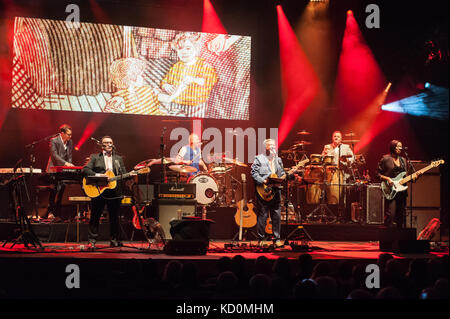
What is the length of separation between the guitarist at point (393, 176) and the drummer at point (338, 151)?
2.02m

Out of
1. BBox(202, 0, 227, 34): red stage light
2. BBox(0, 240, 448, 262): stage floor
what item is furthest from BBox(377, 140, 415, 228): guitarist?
BBox(202, 0, 227, 34): red stage light

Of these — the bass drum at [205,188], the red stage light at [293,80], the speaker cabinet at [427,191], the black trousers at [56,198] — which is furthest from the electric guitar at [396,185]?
the black trousers at [56,198]

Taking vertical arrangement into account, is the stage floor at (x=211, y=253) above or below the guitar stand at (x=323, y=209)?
below

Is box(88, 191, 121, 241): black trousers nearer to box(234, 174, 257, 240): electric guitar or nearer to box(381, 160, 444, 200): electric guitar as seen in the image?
box(234, 174, 257, 240): electric guitar

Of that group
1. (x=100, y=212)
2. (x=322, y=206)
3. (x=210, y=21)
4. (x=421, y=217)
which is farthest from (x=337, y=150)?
(x=100, y=212)

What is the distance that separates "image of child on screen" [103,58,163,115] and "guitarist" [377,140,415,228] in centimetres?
600

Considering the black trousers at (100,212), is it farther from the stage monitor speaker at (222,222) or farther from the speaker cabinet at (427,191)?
the speaker cabinet at (427,191)

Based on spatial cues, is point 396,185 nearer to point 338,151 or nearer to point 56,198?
point 338,151

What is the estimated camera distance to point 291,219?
12102 millimetres

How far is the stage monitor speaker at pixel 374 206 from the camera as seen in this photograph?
490 inches

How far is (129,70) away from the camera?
13.0 m

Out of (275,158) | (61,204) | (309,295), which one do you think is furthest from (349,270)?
(61,204)

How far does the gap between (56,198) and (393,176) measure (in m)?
6.94

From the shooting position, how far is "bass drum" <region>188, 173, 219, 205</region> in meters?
11.1
